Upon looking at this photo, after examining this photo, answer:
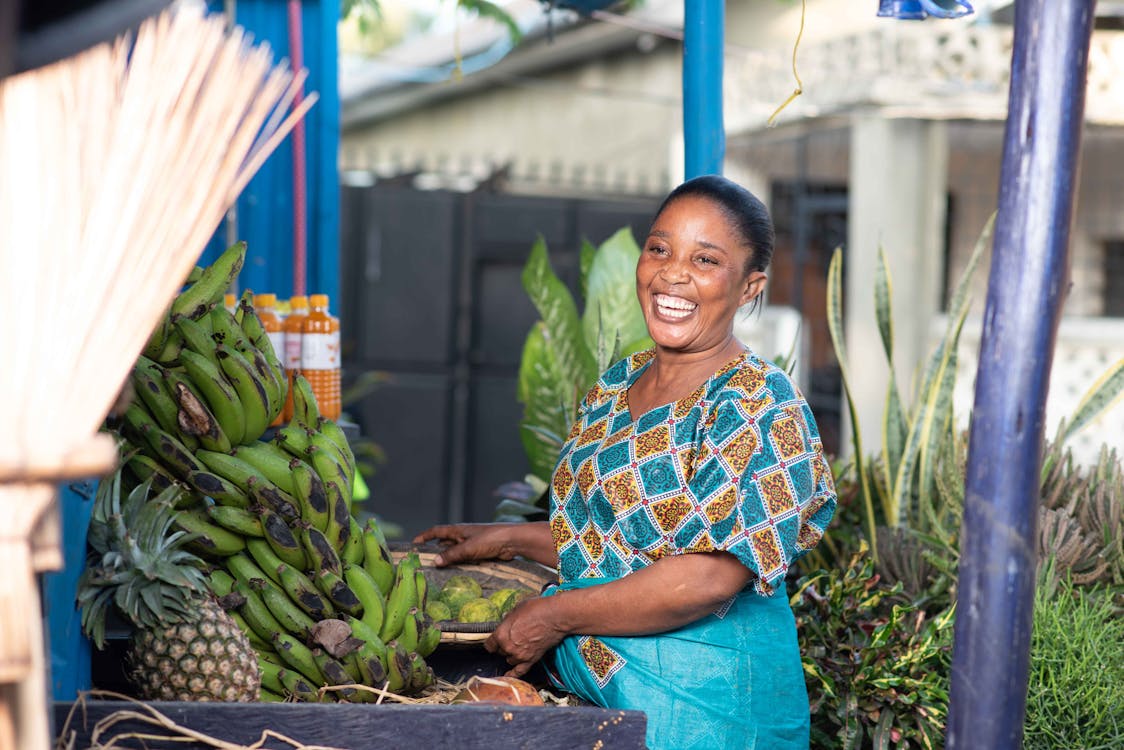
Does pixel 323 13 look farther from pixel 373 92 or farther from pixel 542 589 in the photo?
pixel 373 92

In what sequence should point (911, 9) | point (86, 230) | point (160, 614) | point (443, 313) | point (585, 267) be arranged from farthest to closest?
point (443, 313) < point (585, 267) < point (911, 9) < point (160, 614) < point (86, 230)

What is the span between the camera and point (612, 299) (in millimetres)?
4355

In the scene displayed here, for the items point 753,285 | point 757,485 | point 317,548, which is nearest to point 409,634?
point 317,548

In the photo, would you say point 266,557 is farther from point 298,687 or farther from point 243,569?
point 298,687

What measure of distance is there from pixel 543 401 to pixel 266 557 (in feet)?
7.24

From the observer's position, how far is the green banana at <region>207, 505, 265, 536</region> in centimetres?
221

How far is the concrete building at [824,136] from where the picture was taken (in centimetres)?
736

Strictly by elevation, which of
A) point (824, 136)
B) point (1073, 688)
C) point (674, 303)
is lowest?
point (1073, 688)

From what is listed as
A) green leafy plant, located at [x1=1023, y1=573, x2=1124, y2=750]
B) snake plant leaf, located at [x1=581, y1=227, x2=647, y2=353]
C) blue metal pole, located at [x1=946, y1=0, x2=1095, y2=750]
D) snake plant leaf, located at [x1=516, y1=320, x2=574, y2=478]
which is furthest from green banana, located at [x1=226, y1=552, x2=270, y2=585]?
snake plant leaf, located at [x1=581, y1=227, x2=647, y2=353]

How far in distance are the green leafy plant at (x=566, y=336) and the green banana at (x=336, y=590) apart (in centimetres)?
203

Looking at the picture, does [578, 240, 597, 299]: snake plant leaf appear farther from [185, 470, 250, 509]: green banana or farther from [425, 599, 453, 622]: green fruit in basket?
[185, 470, 250, 509]: green banana

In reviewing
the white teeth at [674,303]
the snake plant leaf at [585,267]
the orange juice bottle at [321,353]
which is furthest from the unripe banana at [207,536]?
the snake plant leaf at [585,267]

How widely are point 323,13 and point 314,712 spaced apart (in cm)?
383

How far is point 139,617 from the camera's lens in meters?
2.07
